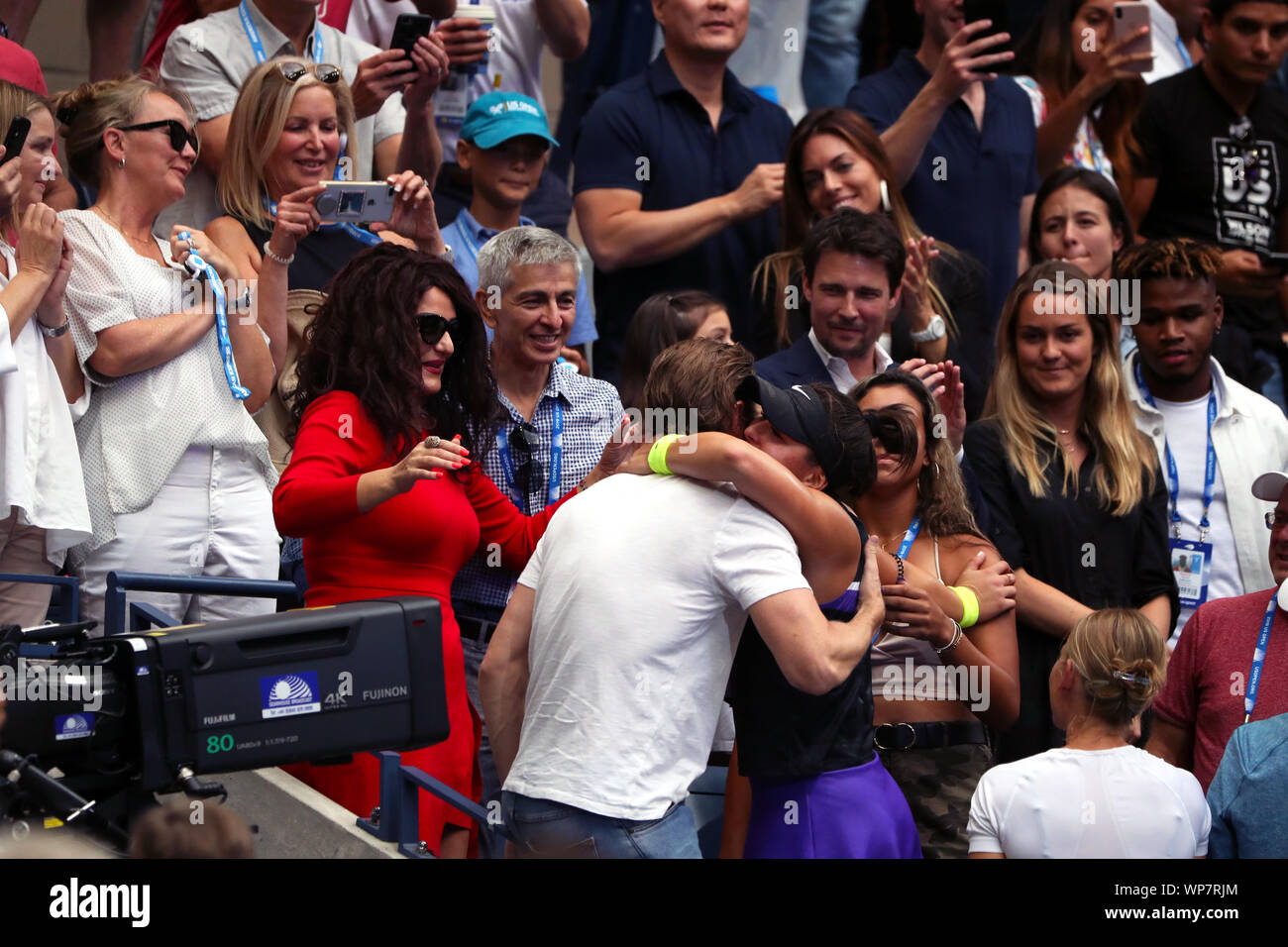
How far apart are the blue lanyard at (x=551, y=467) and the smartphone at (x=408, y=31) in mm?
1652

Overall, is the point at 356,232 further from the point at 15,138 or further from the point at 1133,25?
the point at 1133,25

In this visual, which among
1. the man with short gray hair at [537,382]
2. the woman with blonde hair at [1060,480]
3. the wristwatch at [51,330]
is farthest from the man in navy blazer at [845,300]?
the wristwatch at [51,330]

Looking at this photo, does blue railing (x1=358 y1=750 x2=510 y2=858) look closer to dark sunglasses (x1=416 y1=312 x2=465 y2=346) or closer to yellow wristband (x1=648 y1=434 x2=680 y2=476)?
yellow wristband (x1=648 y1=434 x2=680 y2=476)

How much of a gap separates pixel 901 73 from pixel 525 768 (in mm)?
3978

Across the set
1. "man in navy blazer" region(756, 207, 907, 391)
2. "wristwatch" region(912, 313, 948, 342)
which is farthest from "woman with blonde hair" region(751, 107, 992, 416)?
"man in navy blazer" region(756, 207, 907, 391)

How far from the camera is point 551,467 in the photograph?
189 inches

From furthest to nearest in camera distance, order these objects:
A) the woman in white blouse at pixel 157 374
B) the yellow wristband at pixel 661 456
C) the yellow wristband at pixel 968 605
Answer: the woman in white blouse at pixel 157 374, the yellow wristband at pixel 968 605, the yellow wristband at pixel 661 456

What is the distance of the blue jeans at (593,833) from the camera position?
333 centimetres

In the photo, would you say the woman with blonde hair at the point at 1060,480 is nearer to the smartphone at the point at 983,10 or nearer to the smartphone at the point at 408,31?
the smartphone at the point at 408,31

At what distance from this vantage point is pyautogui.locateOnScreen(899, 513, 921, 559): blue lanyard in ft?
14.6

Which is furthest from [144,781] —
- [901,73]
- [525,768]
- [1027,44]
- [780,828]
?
[1027,44]

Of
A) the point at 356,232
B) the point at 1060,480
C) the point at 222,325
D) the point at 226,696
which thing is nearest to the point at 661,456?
the point at 226,696

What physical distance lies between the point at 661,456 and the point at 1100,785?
1177 mm

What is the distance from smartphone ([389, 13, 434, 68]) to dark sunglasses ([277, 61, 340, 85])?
0.49 m
